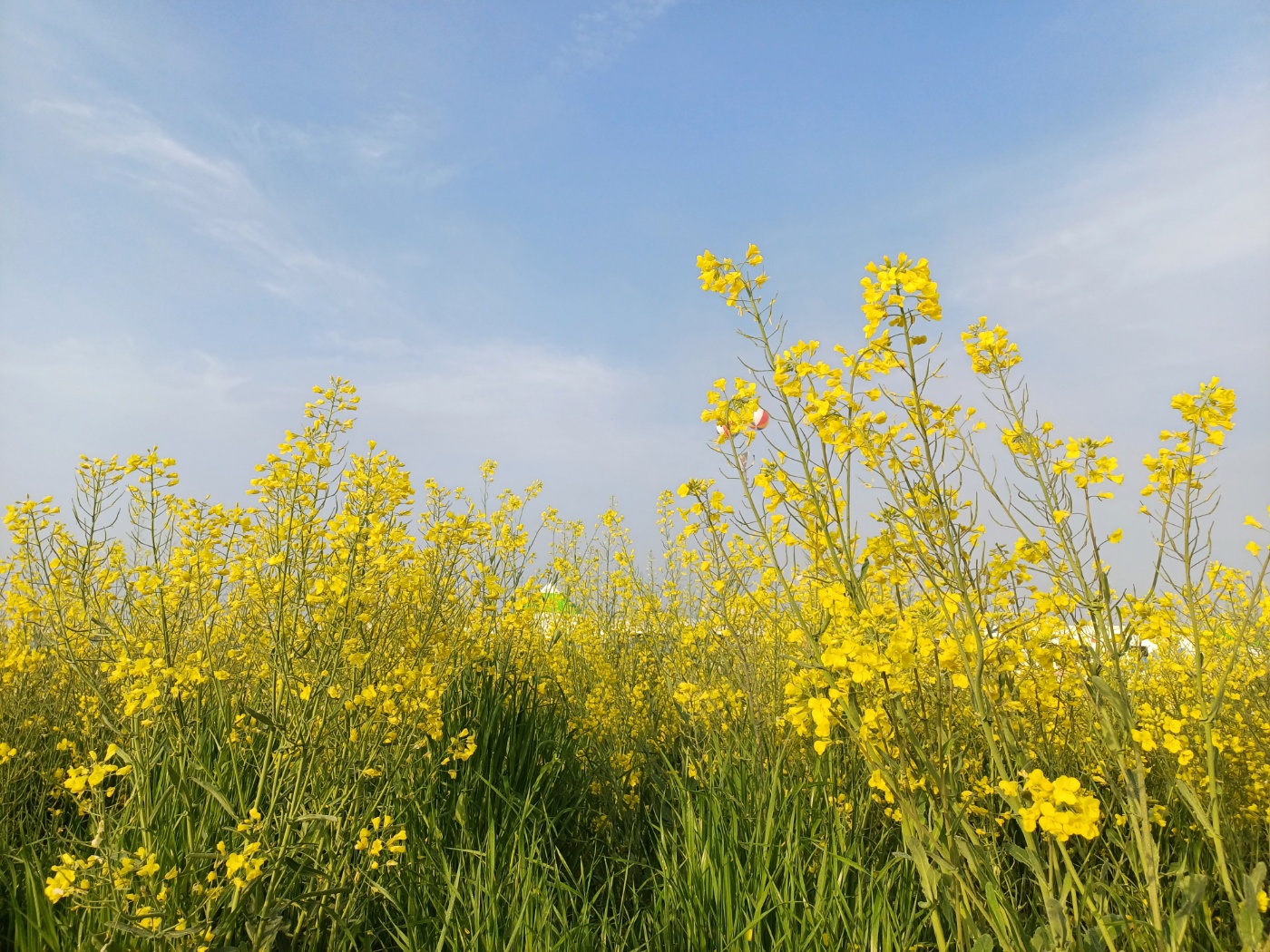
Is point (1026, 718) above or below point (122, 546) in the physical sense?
below

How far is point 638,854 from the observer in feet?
12.2

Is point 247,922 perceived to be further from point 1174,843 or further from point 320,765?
point 1174,843

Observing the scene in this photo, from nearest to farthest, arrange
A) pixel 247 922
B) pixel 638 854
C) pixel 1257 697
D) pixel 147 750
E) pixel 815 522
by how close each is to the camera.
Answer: pixel 247 922, pixel 815 522, pixel 147 750, pixel 638 854, pixel 1257 697


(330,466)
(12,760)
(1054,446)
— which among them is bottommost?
(12,760)

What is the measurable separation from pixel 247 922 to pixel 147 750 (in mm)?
728

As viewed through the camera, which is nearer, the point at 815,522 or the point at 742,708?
the point at 815,522

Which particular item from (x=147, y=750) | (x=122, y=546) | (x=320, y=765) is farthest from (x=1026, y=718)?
(x=122, y=546)

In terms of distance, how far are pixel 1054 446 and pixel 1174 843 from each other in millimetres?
2500

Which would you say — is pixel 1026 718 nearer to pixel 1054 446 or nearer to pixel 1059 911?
pixel 1054 446

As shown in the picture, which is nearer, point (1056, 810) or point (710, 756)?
point (1056, 810)

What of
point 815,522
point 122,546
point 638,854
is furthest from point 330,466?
point 122,546

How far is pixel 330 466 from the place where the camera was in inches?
119

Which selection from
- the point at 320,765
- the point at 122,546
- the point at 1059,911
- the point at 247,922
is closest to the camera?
the point at 1059,911

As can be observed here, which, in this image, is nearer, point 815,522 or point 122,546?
point 815,522
